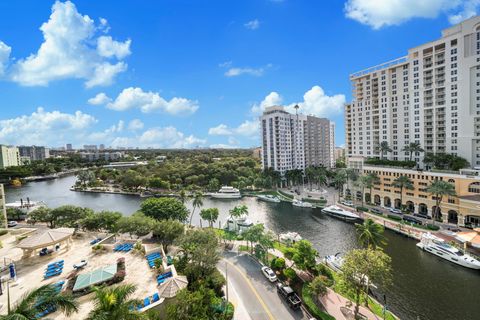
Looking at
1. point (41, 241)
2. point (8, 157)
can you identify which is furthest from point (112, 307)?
point (8, 157)

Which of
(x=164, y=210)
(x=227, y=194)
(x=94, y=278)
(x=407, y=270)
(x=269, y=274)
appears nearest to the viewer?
(x=94, y=278)

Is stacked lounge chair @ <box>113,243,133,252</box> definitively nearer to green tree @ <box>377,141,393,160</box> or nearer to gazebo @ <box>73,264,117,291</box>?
gazebo @ <box>73,264,117,291</box>

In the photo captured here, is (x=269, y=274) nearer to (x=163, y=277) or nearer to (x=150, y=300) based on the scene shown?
(x=163, y=277)

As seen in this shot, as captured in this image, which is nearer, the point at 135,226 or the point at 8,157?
the point at 135,226

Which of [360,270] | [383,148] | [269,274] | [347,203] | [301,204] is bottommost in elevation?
[301,204]

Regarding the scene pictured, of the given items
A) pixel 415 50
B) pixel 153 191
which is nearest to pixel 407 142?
pixel 415 50

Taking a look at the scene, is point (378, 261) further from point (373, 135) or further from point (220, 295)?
point (373, 135)
